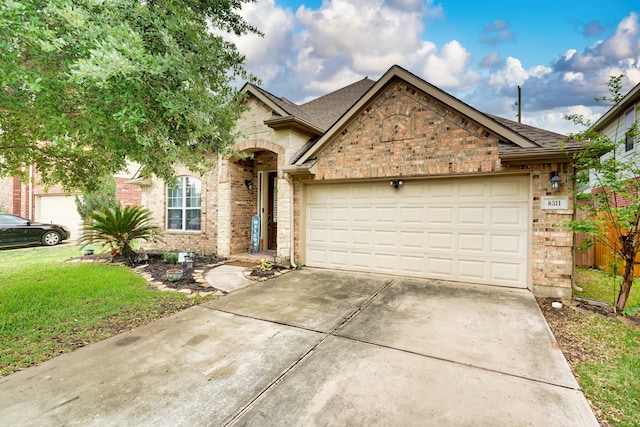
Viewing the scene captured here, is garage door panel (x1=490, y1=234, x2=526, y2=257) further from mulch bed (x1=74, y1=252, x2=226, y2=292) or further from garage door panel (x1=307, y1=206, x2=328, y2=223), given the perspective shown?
mulch bed (x1=74, y1=252, x2=226, y2=292)

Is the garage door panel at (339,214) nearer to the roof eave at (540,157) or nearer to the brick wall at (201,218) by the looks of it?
the roof eave at (540,157)

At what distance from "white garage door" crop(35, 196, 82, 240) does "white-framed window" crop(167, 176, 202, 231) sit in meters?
8.45

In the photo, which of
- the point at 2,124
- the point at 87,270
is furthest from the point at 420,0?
the point at 87,270

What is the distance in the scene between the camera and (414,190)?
665cm

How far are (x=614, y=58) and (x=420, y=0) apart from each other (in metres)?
10.5

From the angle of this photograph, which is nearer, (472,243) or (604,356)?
(604,356)

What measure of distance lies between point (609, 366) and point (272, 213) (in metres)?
8.79

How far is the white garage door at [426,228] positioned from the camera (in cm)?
582

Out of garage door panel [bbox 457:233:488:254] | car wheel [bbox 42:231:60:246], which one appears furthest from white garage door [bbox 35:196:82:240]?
garage door panel [bbox 457:233:488:254]

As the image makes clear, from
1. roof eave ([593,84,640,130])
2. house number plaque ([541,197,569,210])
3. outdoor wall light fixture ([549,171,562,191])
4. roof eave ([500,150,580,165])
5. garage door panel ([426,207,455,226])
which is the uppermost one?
roof eave ([593,84,640,130])

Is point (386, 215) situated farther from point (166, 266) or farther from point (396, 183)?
point (166, 266)

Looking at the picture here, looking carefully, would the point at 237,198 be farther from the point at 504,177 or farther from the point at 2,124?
the point at 504,177

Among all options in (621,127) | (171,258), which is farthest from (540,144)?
(621,127)

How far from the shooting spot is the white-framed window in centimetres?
984
